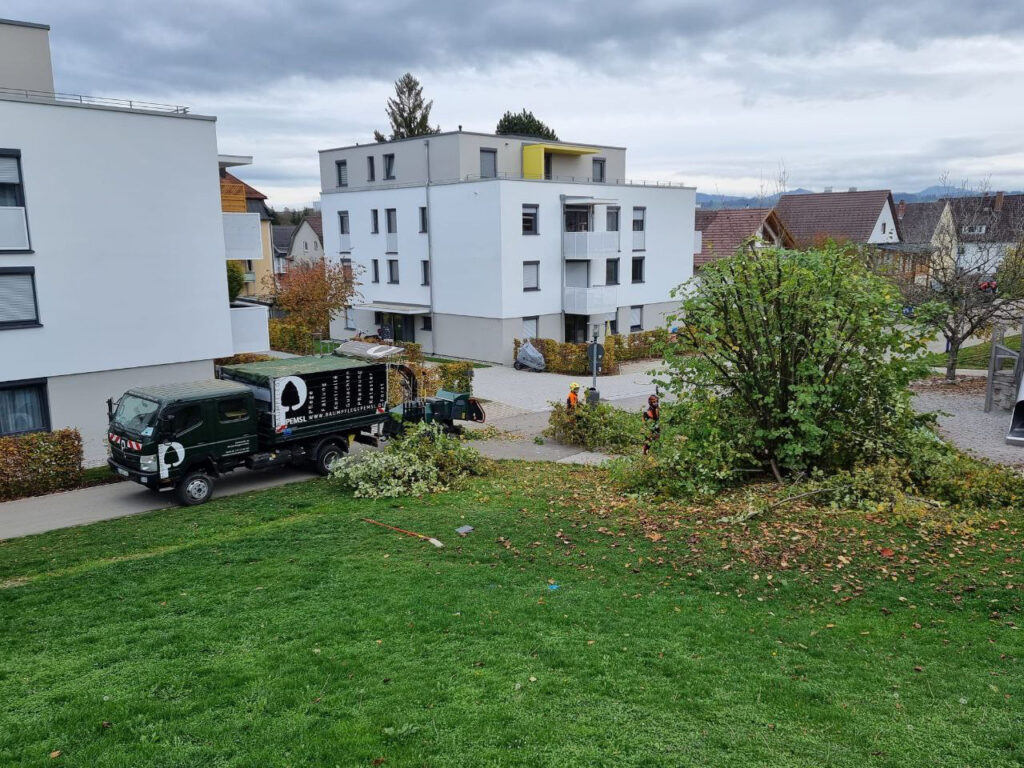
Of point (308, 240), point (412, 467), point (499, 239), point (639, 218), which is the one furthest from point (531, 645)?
point (308, 240)

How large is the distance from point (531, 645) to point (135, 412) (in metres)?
11.0

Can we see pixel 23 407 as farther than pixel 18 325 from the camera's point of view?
Yes

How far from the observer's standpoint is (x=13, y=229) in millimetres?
18672

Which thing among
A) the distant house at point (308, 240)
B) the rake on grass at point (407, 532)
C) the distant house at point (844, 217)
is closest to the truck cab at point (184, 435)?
the rake on grass at point (407, 532)

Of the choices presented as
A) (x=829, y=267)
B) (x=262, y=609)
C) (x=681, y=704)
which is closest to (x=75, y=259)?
(x=262, y=609)

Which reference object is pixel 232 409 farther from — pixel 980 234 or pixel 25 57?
pixel 980 234

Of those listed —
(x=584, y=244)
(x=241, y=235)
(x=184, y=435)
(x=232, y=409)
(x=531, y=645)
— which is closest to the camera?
(x=531, y=645)

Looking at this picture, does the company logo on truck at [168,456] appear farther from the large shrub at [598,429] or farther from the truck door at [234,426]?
the large shrub at [598,429]

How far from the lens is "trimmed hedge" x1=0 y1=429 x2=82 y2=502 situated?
16312 millimetres

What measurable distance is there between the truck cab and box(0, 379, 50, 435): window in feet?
17.2

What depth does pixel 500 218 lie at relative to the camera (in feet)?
114

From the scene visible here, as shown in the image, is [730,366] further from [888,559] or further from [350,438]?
[350,438]

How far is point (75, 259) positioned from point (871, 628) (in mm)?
19081

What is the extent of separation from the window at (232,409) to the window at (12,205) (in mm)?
7320
